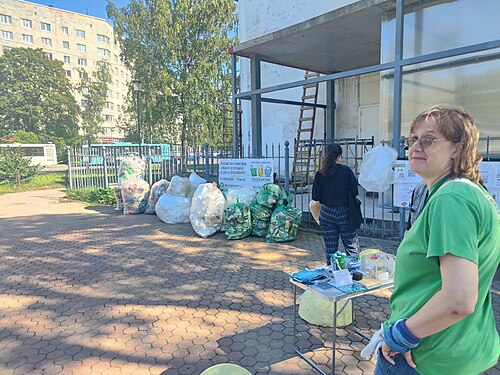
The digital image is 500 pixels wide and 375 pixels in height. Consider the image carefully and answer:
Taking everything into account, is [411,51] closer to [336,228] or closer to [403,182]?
[403,182]

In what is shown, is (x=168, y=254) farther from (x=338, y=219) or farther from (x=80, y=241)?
(x=338, y=219)

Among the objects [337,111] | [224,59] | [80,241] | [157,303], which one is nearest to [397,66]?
[157,303]

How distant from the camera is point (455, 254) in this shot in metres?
0.99

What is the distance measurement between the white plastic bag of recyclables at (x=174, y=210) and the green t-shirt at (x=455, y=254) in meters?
6.65

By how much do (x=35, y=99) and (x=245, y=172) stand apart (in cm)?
4240

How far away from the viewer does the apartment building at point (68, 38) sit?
4775cm

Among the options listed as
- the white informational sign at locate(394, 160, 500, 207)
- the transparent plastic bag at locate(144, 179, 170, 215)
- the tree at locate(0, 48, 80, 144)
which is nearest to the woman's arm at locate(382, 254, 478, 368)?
the white informational sign at locate(394, 160, 500, 207)

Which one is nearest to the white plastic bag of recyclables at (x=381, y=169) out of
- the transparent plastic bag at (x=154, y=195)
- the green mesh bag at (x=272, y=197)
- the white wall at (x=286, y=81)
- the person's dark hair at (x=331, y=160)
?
the person's dark hair at (x=331, y=160)

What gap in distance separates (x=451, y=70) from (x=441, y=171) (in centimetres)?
564

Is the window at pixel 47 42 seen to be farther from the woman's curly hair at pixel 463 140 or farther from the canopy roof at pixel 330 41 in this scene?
the woman's curly hair at pixel 463 140

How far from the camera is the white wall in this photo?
403 inches

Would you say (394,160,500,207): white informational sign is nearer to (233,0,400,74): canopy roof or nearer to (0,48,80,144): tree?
(233,0,400,74): canopy roof

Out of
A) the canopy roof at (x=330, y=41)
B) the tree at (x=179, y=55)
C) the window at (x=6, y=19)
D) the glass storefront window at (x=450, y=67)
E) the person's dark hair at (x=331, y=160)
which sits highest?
the window at (x=6, y=19)

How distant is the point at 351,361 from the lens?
102 inches
